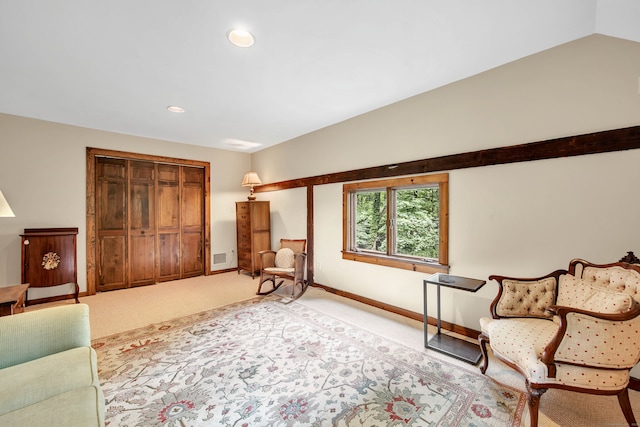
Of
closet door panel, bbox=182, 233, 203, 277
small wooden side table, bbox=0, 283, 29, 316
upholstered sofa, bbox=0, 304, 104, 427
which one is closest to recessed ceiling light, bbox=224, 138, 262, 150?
closet door panel, bbox=182, 233, 203, 277

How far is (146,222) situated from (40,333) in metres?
3.50

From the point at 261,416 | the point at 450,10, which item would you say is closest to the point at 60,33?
the point at 450,10

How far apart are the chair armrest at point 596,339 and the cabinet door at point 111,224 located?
565 centimetres

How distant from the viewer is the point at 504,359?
1868mm

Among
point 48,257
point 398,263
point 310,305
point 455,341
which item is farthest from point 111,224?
point 455,341

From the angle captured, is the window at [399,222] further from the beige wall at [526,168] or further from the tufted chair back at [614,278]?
the tufted chair back at [614,278]

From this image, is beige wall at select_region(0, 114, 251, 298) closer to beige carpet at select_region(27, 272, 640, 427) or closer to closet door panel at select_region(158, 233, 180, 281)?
beige carpet at select_region(27, 272, 640, 427)

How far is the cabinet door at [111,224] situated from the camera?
434 cm

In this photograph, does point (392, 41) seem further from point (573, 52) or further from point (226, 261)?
point (226, 261)

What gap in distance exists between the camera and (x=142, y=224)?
15.5 feet

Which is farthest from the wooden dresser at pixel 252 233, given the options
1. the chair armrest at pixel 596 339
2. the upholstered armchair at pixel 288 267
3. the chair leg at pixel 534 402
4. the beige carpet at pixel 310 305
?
the chair armrest at pixel 596 339

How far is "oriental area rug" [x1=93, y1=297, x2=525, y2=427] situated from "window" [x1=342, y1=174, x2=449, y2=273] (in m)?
1.08

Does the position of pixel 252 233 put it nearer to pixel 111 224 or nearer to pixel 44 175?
pixel 111 224

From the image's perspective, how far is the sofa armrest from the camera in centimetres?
153
